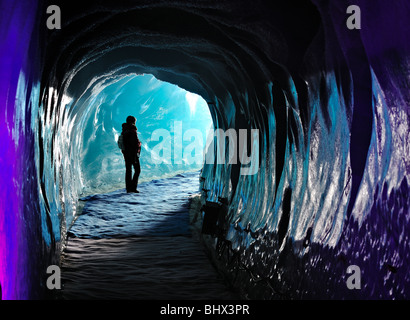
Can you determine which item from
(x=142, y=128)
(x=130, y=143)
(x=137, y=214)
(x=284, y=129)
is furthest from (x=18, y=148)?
(x=142, y=128)

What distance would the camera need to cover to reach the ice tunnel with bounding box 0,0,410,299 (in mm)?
2822

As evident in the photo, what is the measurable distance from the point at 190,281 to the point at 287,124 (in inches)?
91.5

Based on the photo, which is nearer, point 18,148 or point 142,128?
point 18,148

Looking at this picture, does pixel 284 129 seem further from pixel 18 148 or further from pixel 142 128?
pixel 142 128

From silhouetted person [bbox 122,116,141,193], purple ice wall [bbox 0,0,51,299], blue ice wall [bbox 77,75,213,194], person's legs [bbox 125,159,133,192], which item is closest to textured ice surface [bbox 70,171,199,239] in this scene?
person's legs [bbox 125,159,133,192]

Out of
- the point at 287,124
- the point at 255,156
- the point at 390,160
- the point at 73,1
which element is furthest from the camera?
the point at 255,156

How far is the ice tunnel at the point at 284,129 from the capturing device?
282 centimetres

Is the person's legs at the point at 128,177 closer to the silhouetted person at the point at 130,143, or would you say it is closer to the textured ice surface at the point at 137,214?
the silhouetted person at the point at 130,143

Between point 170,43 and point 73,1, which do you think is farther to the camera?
point 170,43

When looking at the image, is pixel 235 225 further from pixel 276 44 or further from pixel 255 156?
pixel 276 44

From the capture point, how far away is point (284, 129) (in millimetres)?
5359

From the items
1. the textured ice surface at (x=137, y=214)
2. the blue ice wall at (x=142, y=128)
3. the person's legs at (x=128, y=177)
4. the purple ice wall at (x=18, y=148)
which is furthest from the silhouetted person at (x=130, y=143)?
the purple ice wall at (x=18, y=148)

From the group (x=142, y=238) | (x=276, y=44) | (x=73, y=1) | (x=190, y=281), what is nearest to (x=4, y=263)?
(x=73, y=1)

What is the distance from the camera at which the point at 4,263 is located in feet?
9.60
